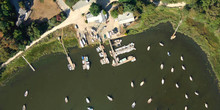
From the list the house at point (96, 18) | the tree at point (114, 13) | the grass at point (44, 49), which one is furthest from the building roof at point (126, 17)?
the grass at point (44, 49)

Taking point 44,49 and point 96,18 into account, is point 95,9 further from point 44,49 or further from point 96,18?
point 44,49

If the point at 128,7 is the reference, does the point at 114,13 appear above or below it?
below

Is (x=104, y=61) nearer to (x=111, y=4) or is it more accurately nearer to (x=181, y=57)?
(x=111, y=4)

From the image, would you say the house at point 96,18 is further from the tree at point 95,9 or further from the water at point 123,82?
the water at point 123,82

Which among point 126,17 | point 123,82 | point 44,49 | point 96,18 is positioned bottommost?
point 123,82

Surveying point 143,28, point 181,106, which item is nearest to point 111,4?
point 143,28

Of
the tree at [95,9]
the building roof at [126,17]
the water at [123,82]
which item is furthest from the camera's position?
the building roof at [126,17]

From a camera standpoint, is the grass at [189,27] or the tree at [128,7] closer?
the tree at [128,7]

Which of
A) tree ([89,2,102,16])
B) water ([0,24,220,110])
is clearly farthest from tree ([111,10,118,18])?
water ([0,24,220,110])

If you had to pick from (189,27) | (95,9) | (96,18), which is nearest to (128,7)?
(95,9)
